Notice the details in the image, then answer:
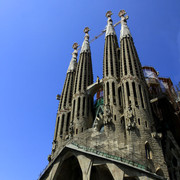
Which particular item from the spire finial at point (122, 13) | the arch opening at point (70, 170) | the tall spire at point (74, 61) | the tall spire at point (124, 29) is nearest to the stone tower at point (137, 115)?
the tall spire at point (124, 29)

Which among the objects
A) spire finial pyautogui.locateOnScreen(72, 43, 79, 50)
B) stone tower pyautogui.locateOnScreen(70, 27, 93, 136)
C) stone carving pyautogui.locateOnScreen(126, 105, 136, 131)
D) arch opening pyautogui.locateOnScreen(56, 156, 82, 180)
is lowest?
arch opening pyautogui.locateOnScreen(56, 156, 82, 180)

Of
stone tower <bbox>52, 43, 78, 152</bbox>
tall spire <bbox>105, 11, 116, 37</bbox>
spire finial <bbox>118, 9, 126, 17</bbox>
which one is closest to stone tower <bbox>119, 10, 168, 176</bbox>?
tall spire <bbox>105, 11, 116, 37</bbox>

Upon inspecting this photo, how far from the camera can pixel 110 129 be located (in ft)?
83.1

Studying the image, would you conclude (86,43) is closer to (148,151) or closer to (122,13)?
(122,13)

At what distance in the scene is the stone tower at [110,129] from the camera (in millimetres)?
20297

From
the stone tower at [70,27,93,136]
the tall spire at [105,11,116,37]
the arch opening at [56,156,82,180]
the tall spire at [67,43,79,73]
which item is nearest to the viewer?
the arch opening at [56,156,82,180]

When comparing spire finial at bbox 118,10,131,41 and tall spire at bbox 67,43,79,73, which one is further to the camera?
tall spire at bbox 67,43,79,73

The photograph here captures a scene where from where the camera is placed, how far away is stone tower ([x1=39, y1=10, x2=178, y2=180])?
20.3 meters

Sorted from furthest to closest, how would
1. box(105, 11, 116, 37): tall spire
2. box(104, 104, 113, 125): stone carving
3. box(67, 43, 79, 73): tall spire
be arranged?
1. box(67, 43, 79, 73): tall spire
2. box(105, 11, 116, 37): tall spire
3. box(104, 104, 113, 125): stone carving

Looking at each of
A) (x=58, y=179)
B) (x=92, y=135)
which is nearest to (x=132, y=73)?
(x=92, y=135)

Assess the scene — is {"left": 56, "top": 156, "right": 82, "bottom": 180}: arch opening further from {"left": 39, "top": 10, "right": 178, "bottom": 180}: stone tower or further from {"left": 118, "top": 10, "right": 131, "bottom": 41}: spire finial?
{"left": 118, "top": 10, "right": 131, "bottom": 41}: spire finial

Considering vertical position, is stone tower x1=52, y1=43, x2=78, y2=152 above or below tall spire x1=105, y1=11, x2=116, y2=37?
below

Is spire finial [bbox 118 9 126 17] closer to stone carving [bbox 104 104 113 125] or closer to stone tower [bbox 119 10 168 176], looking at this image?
stone tower [bbox 119 10 168 176]

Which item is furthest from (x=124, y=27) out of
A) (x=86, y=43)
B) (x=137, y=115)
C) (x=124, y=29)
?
(x=137, y=115)
